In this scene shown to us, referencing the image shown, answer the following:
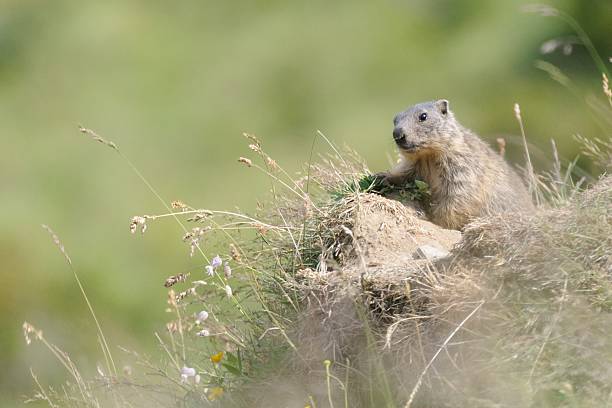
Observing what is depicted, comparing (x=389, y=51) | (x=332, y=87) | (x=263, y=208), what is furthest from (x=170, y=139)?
(x=263, y=208)

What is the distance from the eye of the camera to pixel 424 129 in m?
7.16

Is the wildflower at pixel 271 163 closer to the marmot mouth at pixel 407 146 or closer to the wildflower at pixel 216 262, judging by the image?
the wildflower at pixel 216 262

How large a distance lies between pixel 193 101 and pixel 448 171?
1079 cm

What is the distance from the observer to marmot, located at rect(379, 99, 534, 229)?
23.2 feet

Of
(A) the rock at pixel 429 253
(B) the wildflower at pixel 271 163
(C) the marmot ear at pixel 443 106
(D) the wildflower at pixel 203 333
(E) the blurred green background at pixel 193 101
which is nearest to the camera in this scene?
(A) the rock at pixel 429 253

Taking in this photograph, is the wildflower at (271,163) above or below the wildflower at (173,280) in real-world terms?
above

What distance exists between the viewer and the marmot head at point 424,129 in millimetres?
7051

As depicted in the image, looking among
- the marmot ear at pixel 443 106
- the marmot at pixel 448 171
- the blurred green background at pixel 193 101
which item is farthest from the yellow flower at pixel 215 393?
the blurred green background at pixel 193 101

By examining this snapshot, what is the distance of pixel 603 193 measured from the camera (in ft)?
17.8

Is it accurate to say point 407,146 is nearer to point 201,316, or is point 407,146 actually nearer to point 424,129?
point 424,129

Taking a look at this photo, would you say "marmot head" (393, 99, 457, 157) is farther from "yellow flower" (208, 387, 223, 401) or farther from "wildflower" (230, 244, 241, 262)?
"yellow flower" (208, 387, 223, 401)

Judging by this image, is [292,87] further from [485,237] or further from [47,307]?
[485,237]

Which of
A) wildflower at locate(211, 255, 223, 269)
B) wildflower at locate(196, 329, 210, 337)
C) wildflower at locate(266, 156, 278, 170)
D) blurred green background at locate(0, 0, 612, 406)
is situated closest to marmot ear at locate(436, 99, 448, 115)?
wildflower at locate(266, 156, 278, 170)

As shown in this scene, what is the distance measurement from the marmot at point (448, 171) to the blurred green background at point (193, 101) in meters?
6.03
